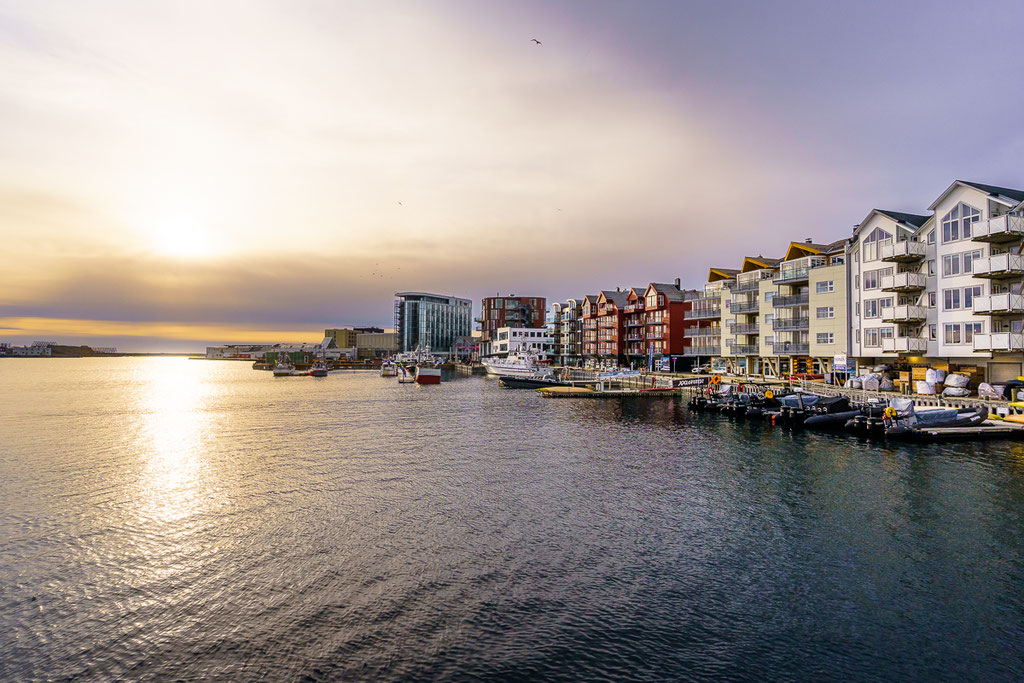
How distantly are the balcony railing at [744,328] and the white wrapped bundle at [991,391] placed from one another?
126 feet

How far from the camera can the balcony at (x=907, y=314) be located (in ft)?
203

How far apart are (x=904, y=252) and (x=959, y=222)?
5757 millimetres

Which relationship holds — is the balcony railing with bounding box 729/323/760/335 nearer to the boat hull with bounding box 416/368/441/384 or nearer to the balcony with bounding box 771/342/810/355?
the balcony with bounding box 771/342/810/355

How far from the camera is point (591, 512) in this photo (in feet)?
91.5

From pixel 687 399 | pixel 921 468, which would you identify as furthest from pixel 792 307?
pixel 921 468

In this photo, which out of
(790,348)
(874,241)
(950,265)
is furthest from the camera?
(790,348)

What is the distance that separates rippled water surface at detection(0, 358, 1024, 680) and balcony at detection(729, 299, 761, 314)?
51591 millimetres

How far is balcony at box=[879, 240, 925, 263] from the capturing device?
61.8 meters

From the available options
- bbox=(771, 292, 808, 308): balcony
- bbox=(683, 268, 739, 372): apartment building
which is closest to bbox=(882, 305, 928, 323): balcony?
bbox=(771, 292, 808, 308): balcony

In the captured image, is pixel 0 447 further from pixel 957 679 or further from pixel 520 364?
pixel 520 364

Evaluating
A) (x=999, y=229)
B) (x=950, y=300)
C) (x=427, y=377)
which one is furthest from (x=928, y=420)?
(x=427, y=377)

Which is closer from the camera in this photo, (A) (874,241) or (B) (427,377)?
(A) (874,241)

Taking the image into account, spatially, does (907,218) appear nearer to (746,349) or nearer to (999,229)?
(999,229)

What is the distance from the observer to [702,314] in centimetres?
10544
